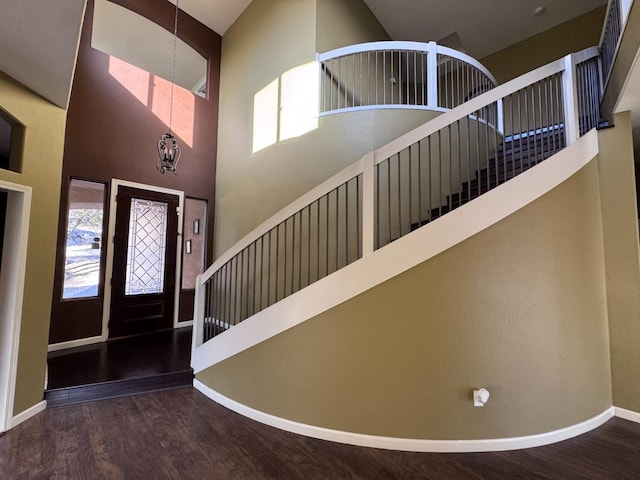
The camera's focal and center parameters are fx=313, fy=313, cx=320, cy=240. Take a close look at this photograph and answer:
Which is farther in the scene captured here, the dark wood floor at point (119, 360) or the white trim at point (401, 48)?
the white trim at point (401, 48)

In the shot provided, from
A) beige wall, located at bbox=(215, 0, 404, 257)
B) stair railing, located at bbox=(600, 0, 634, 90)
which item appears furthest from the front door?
stair railing, located at bbox=(600, 0, 634, 90)

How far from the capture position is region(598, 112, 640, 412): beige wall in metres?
2.63

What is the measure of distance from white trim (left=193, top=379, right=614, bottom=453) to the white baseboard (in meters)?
1.93

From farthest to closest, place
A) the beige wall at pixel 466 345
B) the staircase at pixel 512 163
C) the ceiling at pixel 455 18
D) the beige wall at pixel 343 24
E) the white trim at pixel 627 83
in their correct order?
the ceiling at pixel 455 18
the beige wall at pixel 343 24
the staircase at pixel 512 163
the beige wall at pixel 466 345
the white trim at pixel 627 83

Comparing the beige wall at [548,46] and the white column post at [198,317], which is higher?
the beige wall at [548,46]

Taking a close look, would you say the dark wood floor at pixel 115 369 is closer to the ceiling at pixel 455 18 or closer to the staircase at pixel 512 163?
the ceiling at pixel 455 18

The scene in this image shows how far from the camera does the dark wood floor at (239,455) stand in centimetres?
198

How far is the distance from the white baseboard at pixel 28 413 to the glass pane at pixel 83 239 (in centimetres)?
166

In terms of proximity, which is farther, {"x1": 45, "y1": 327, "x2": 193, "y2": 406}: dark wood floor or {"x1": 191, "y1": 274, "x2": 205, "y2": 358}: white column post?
{"x1": 191, "y1": 274, "x2": 205, "y2": 358}: white column post

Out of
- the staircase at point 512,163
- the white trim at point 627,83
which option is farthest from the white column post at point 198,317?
the white trim at point 627,83

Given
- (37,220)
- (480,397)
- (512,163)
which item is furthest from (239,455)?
(512,163)

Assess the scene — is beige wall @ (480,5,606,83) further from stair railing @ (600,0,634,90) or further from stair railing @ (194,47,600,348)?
stair railing @ (600,0,634,90)

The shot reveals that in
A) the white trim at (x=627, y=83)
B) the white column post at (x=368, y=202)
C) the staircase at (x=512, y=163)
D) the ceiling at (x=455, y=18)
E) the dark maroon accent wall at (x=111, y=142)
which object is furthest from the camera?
the ceiling at (x=455, y=18)

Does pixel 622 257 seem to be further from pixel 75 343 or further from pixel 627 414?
pixel 75 343
